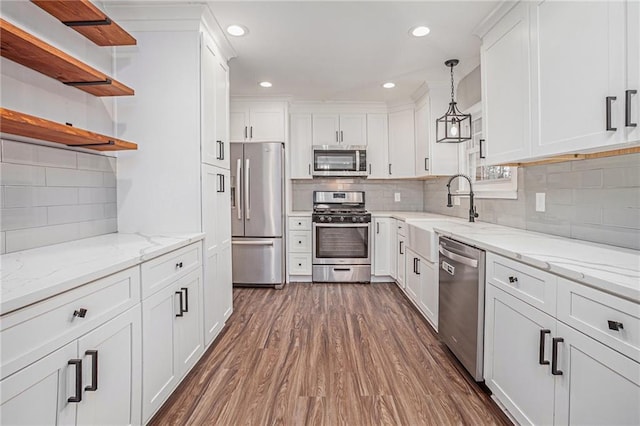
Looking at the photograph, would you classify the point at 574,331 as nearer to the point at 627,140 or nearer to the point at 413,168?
the point at 627,140

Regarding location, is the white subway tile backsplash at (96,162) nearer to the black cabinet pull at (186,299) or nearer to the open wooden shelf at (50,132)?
the open wooden shelf at (50,132)

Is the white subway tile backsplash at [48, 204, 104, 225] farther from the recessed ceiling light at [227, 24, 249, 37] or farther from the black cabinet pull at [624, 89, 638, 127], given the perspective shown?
the black cabinet pull at [624, 89, 638, 127]

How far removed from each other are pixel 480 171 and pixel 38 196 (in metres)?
3.47

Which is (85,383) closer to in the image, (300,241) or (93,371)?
(93,371)

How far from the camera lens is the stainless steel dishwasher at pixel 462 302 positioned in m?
1.84

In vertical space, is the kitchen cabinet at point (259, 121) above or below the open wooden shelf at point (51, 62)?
Answer: above

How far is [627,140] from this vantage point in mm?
1241

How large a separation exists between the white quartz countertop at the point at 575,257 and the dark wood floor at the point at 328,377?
A: 0.88m

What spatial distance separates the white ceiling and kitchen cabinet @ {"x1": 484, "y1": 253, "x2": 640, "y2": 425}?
1749 mm

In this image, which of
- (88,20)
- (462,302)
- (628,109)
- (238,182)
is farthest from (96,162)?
(628,109)

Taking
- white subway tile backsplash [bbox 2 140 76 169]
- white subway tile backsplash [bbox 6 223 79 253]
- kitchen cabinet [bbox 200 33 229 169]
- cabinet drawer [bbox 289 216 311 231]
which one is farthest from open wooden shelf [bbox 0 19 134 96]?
cabinet drawer [bbox 289 216 311 231]

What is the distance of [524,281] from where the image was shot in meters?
1.45

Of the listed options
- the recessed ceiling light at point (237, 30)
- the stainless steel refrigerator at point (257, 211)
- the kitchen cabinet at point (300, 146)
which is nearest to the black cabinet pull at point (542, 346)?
the recessed ceiling light at point (237, 30)

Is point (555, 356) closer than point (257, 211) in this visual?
Yes
